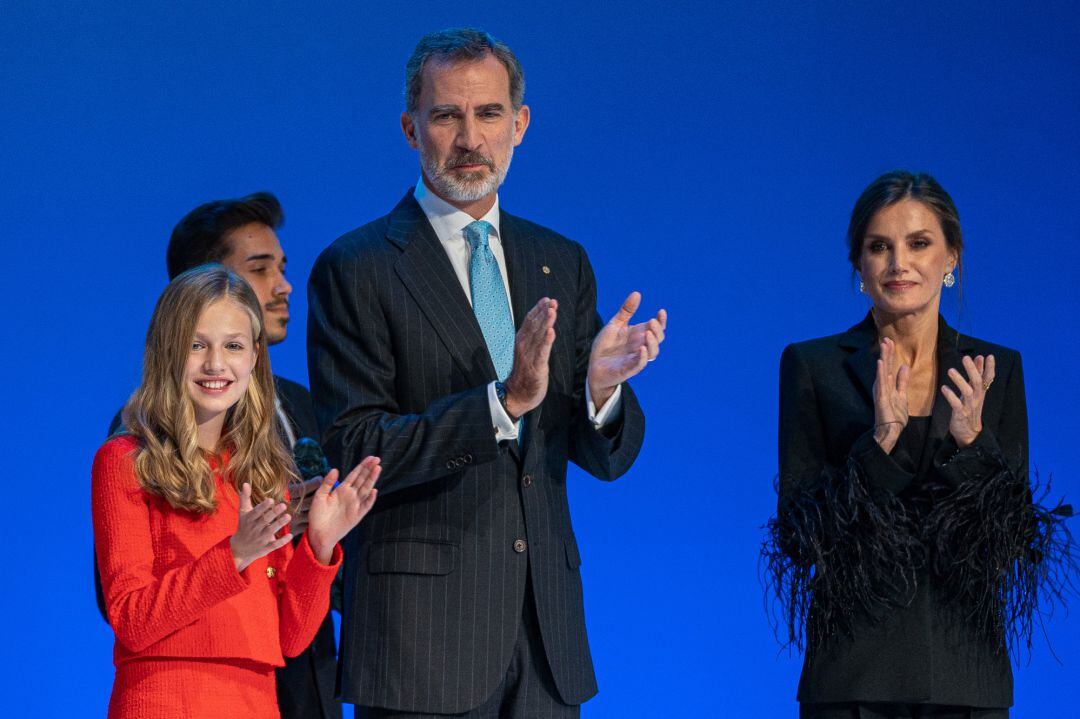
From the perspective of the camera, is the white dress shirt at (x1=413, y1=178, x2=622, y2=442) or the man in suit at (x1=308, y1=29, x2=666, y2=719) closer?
the man in suit at (x1=308, y1=29, x2=666, y2=719)

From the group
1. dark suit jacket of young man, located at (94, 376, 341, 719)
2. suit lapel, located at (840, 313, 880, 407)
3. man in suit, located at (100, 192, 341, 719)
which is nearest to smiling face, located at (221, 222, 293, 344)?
man in suit, located at (100, 192, 341, 719)

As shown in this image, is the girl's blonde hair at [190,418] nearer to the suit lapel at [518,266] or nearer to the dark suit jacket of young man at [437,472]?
the dark suit jacket of young man at [437,472]

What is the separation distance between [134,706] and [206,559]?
0.27 m

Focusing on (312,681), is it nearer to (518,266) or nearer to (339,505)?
(339,505)

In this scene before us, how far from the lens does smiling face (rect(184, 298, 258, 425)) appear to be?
2393mm

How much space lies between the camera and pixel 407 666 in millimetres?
2367

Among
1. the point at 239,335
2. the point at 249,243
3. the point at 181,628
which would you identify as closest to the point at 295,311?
the point at 249,243

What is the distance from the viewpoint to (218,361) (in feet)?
7.88

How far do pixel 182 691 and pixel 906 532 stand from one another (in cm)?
133

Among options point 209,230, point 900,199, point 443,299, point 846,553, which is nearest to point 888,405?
point 846,553

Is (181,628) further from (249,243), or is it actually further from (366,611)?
(249,243)

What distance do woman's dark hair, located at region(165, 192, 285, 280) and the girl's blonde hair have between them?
82 cm

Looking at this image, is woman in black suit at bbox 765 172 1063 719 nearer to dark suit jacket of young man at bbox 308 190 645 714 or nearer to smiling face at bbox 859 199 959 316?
smiling face at bbox 859 199 959 316

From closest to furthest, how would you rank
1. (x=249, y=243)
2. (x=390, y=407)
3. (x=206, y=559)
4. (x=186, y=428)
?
(x=206, y=559), (x=186, y=428), (x=390, y=407), (x=249, y=243)
